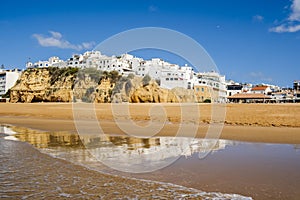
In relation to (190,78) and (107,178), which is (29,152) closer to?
(107,178)

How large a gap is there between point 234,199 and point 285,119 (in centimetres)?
1350

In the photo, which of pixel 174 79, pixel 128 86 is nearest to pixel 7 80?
pixel 128 86

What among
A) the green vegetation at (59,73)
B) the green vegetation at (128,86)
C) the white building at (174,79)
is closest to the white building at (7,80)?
the green vegetation at (59,73)

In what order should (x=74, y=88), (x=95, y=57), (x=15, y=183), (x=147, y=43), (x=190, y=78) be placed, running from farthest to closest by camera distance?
(x=95, y=57) < (x=190, y=78) < (x=74, y=88) < (x=147, y=43) < (x=15, y=183)

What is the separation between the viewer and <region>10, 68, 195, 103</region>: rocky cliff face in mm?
47281

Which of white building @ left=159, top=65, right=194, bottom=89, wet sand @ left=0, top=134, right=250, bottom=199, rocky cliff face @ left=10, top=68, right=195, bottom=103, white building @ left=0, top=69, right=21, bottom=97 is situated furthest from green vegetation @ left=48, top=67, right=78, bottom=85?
wet sand @ left=0, top=134, right=250, bottom=199

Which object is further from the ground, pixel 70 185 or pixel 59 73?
pixel 59 73

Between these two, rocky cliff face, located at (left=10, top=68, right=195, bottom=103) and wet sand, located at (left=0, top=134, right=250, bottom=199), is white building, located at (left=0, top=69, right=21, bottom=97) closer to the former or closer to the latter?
rocky cliff face, located at (left=10, top=68, right=195, bottom=103)

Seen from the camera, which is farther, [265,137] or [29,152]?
[265,137]

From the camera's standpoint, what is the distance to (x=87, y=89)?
49.6 meters

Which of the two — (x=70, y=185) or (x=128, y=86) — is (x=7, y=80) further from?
(x=70, y=185)

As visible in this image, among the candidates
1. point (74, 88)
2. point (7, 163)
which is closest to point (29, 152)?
point (7, 163)

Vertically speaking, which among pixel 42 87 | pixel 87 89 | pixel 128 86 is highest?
pixel 42 87

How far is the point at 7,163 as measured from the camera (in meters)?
5.94
